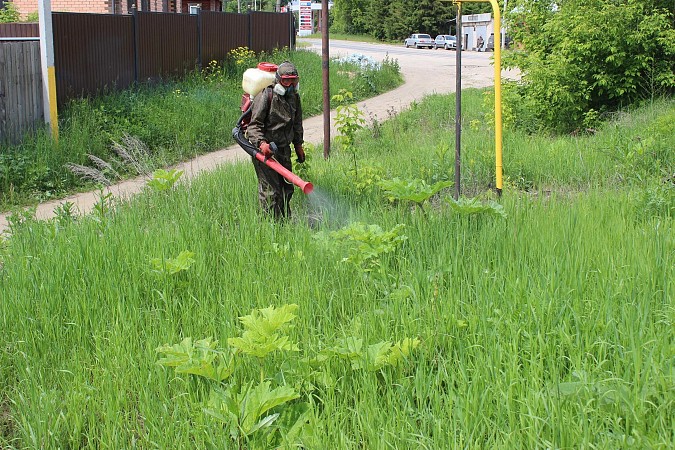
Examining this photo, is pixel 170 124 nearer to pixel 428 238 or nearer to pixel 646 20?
pixel 646 20

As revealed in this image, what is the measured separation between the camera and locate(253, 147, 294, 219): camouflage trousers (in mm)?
6754

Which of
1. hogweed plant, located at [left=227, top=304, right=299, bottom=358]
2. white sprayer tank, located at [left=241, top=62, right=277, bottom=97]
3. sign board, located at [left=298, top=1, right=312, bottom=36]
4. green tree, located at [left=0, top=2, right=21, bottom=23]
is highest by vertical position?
sign board, located at [left=298, top=1, right=312, bottom=36]

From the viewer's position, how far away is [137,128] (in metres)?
13.4

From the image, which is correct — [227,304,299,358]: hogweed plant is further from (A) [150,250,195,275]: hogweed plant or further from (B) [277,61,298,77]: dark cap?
(B) [277,61,298,77]: dark cap

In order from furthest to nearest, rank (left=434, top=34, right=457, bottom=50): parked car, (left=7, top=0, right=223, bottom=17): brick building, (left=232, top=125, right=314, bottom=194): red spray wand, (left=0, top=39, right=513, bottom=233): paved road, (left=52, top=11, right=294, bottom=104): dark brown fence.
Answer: (left=434, top=34, right=457, bottom=50): parked car
(left=7, top=0, right=223, bottom=17): brick building
(left=52, top=11, right=294, bottom=104): dark brown fence
(left=0, top=39, right=513, bottom=233): paved road
(left=232, top=125, right=314, bottom=194): red spray wand

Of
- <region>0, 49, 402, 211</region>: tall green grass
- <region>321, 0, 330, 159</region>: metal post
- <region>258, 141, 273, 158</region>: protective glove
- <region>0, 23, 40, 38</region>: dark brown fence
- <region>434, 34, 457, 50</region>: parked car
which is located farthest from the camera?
<region>434, 34, 457, 50</region>: parked car

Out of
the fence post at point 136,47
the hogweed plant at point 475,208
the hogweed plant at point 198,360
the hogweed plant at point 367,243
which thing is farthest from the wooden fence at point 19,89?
→ the hogweed plant at point 198,360

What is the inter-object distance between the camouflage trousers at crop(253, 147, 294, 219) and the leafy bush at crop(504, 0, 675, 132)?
6296 mm

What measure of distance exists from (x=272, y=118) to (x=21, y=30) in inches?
344

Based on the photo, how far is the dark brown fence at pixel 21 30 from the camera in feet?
44.0

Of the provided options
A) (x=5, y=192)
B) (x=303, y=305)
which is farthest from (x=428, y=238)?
(x=5, y=192)

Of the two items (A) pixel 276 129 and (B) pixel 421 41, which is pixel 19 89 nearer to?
(A) pixel 276 129

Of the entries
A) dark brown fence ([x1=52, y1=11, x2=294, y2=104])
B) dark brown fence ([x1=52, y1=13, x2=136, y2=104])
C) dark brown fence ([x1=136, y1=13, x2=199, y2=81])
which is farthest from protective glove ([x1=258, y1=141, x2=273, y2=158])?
dark brown fence ([x1=136, y1=13, x2=199, y2=81])

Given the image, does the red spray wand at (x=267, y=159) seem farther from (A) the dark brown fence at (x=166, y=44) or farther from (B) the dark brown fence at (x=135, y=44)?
(A) the dark brown fence at (x=166, y=44)
